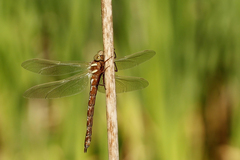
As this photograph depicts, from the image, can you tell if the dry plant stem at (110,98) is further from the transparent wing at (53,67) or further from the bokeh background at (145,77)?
the transparent wing at (53,67)

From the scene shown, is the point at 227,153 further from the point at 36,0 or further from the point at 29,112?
the point at 36,0

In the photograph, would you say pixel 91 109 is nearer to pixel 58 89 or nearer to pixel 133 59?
pixel 58 89

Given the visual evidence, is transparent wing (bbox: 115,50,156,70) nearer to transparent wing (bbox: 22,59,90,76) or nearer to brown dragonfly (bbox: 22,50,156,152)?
brown dragonfly (bbox: 22,50,156,152)

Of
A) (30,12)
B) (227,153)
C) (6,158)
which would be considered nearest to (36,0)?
(30,12)

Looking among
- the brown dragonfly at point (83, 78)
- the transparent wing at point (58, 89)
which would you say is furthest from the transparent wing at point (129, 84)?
the transparent wing at point (58, 89)

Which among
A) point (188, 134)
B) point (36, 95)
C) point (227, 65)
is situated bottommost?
point (188, 134)

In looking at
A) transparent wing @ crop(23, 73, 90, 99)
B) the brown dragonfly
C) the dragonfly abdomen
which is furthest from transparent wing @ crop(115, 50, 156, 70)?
transparent wing @ crop(23, 73, 90, 99)
